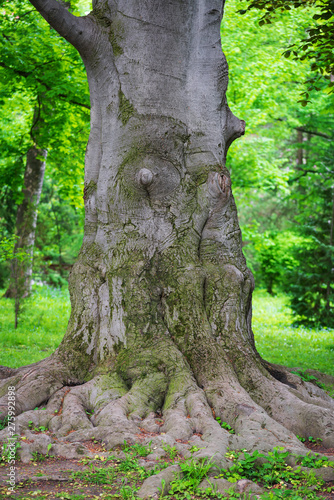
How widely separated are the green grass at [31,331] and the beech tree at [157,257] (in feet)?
10.3

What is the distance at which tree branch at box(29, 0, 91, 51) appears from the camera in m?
4.86

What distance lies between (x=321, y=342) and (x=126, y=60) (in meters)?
8.25

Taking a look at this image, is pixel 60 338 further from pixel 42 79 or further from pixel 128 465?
pixel 128 465

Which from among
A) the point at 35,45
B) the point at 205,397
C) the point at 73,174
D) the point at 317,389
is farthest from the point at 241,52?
the point at 205,397

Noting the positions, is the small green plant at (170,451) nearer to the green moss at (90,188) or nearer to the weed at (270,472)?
the weed at (270,472)

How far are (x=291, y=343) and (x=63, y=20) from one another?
840 centimetres

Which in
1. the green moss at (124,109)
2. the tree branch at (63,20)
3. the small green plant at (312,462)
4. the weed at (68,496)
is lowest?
the weed at (68,496)

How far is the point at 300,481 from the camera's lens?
10.2 ft

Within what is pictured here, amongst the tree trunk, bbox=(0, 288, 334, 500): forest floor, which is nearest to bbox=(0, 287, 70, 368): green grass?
the tree trunk

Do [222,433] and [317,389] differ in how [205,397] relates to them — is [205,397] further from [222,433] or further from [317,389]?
[317,389]

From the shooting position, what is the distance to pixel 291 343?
1058cm

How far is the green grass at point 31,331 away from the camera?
26.1 feet

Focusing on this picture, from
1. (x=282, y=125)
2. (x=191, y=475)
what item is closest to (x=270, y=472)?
(x=191, y=475)

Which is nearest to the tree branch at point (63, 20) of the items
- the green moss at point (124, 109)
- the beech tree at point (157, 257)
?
the beech tree at point (157, 257)
